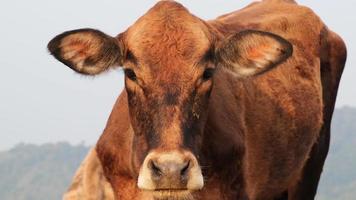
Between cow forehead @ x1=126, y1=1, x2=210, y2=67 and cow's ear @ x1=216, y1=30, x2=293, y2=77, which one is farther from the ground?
cow forehead @ x1=126, y1=1, x2=210, y2=67

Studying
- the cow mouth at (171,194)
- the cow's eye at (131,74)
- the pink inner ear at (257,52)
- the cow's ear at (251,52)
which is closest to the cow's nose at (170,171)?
the cow mouth at (171,194)

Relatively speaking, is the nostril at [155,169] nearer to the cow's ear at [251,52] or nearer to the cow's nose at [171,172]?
the cow's nose at [171,172]

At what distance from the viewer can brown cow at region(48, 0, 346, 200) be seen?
998 centimetres

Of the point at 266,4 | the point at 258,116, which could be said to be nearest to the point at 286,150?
the point at 258,116

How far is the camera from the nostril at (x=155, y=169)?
9539mm

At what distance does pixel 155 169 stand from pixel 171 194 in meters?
0.26

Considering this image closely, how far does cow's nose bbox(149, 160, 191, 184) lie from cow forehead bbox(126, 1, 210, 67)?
1.07 metres

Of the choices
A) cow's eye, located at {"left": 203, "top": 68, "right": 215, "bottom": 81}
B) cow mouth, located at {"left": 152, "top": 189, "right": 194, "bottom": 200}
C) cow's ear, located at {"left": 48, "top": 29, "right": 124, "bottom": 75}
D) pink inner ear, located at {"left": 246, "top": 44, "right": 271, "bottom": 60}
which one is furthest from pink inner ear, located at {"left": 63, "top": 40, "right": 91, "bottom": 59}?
cow mouth, located at {"left": 152, "top": 189, "right": 194, "bottom": 200}

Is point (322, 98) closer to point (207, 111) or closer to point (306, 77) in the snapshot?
point (306, 77)

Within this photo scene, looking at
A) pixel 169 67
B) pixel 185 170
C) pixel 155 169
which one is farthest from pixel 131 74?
pixel 185 170

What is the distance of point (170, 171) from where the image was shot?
31.1 ft

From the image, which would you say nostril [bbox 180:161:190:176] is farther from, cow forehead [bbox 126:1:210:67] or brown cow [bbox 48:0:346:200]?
cow forehead [bbox 126:1:210:67]

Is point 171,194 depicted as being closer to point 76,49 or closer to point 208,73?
point 208,73

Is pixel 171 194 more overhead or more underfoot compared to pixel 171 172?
more underfoot
